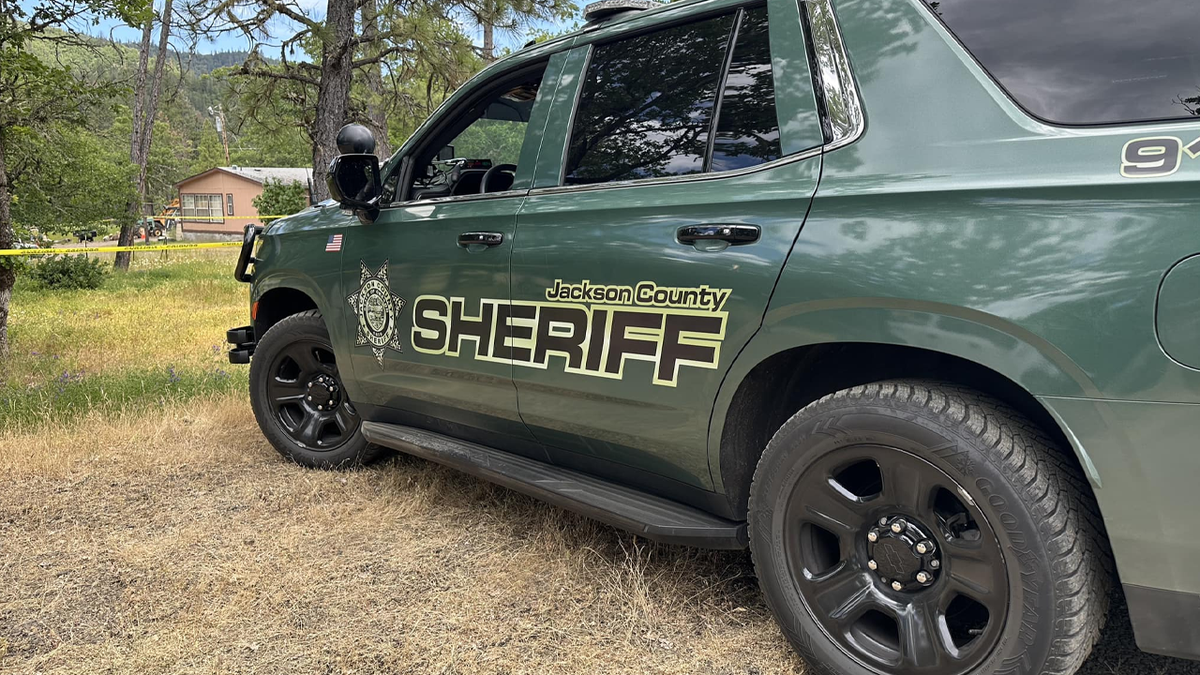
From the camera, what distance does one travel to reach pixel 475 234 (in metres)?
3.13

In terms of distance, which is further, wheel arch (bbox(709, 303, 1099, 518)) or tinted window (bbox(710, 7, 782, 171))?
tinted window (bbox(710, 7, 782, 171))

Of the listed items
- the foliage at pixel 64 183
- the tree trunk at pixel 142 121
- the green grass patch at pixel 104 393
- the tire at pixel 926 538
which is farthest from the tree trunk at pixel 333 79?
the tree trunk at pixel 142 121

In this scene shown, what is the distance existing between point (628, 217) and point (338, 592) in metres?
1.66

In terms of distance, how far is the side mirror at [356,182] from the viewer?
348 cm

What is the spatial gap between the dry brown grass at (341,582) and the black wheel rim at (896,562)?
0.35m

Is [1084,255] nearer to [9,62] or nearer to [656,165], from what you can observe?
[656,165]

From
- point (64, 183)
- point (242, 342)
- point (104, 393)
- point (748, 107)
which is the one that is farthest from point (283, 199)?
point (748, 107)

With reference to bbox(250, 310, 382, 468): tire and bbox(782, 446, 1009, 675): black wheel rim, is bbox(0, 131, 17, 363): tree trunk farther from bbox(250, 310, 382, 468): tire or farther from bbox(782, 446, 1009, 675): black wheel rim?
bbox(782, 446, 1009, 675): black wheel rim

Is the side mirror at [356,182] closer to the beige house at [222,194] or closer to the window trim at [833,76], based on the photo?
the window trim at [833,76]

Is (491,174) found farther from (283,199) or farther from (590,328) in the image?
(283,199)

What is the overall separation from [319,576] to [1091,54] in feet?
9.43

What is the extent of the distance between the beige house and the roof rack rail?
54.4 m

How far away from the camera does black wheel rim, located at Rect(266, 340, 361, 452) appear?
4.23 meters

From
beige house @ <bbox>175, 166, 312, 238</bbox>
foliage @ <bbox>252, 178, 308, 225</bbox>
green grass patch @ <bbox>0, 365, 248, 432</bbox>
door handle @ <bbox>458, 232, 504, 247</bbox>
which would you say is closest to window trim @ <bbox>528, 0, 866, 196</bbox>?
door handle @ <bbox>458, 232, 504, 247</bbox>
